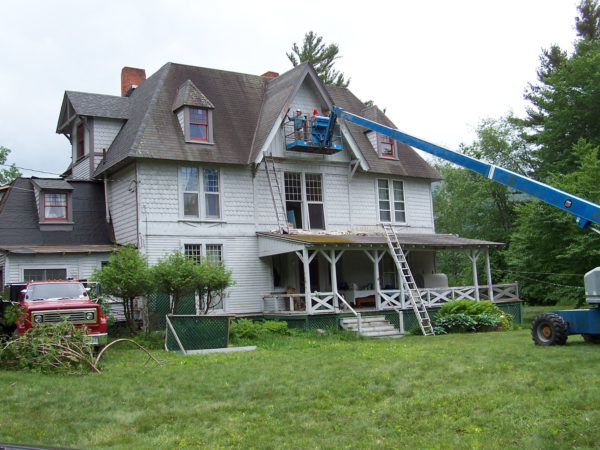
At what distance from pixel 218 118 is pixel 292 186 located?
4.04m

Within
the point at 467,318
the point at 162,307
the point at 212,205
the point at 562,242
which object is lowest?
the point at 467,318

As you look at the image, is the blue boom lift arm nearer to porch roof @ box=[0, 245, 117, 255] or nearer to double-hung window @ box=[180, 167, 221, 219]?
double-hung window @ box=[180, 167, 221, 219]

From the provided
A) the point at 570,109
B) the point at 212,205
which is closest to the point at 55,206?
the point at 212,205

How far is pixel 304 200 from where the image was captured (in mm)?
27141

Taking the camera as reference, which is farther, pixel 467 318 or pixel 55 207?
pixel 55 207

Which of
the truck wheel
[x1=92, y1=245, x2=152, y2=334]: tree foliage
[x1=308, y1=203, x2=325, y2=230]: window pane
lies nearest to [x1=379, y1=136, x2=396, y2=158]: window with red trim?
[x1=308, y1=203, x2=325, y2=230]: window pane

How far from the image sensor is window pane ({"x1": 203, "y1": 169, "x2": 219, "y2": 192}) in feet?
83.0

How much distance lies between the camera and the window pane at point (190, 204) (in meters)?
24.8

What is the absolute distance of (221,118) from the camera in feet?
88.1

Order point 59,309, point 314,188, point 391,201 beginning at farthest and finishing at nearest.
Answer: point 391,201, point 314,188, point 59,309

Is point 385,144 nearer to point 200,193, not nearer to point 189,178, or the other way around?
point 200,193

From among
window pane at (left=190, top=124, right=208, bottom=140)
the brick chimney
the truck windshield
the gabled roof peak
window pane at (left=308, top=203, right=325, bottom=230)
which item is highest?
the brick chimney

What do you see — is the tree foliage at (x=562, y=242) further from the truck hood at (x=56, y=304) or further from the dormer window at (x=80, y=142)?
the dormer window at (x=80, y=142)

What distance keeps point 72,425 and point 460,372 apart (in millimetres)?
6819
